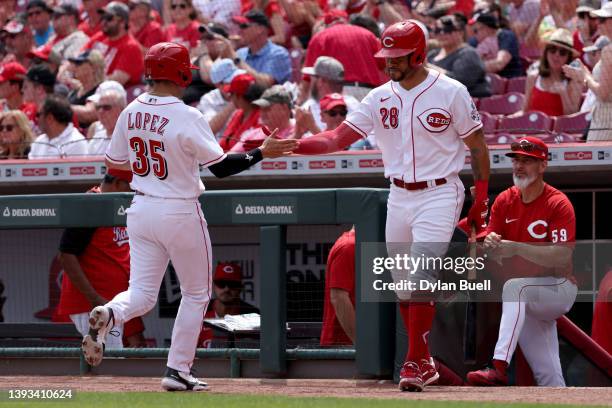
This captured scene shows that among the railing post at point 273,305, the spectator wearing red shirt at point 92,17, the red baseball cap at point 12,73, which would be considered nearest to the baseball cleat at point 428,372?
the railing post at point 273,305

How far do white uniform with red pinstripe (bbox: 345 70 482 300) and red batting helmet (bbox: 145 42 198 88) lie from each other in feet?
3.17

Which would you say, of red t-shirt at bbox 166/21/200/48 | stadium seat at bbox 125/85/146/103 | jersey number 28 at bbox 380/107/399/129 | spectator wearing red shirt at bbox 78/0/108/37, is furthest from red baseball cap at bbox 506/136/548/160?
spectator wearing red shirt at bbox 78/0/108/37

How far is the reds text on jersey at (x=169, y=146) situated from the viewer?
5156mm

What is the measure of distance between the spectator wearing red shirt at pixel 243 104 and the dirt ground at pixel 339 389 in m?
2.86

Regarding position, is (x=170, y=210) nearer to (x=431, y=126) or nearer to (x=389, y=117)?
(x=389, y=117)

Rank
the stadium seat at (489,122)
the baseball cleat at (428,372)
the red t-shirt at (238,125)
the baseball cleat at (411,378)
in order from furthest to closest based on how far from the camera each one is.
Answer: the red t-shirt at (238,125)
the stadium seat at (489,122)
the baseball cleat at (428,372)
the baseball cleat at (411,378)

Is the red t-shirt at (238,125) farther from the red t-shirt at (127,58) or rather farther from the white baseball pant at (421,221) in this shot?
the white baseball pant at (421,221)

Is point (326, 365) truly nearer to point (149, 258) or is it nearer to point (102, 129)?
point (149, 258)

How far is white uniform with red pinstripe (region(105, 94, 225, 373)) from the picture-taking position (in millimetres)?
5164

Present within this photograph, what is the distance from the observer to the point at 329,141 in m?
5.68

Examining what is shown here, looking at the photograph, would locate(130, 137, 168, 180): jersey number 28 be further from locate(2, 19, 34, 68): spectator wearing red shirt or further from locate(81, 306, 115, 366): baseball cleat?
locate(2, 19, 34, 68): spectator wearing red shirt

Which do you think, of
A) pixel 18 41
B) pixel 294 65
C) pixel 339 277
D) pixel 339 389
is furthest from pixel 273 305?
pixel 18 41

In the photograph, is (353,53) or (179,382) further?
(353,53)

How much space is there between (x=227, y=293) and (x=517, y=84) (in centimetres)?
323
